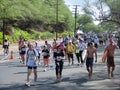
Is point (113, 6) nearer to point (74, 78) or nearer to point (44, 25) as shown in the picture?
point (74, 78)

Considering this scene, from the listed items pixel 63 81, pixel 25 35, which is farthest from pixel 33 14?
pixel 63 81

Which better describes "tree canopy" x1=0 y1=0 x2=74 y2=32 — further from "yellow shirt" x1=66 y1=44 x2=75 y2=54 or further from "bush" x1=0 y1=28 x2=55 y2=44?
"yellow shirt" x1=66 y1=44 x2=75 y2=54

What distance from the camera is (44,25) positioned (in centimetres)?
8075

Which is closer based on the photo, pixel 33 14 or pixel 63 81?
pixel 63 81

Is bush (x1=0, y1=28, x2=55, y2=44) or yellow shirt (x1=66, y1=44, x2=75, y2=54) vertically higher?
bush (x1=0, y1=28, x2=55, y2=44)

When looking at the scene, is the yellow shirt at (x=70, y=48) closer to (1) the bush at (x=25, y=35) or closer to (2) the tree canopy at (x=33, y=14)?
(2) the tree canopy at (x=33, y=14)

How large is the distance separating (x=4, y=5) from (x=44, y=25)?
38332 millimetres

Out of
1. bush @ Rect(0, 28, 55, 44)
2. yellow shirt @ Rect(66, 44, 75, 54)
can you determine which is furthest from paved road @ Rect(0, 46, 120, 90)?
bush @ Rect(0, 28, 55, 44)

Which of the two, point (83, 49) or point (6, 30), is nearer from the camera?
point (83, 49)

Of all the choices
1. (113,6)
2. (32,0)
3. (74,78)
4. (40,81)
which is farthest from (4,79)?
(32,0)

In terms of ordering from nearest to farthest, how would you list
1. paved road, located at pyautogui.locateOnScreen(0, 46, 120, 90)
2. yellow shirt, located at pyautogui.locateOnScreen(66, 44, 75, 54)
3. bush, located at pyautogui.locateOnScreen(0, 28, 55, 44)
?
paved road, located at pyautogui.locateOnScreen(0, 46, 120, 90)
yellow shirt, located at pyautogui.locateOnScreen(66, 44, 75, 54)
bush, located at pyautogui.locateOnScreen(0, 28, 55, 44)

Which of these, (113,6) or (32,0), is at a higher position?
(32,0)

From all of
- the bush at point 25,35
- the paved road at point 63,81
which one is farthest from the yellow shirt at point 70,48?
the bush at point 25,35

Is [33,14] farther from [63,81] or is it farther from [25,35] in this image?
[63,81]
